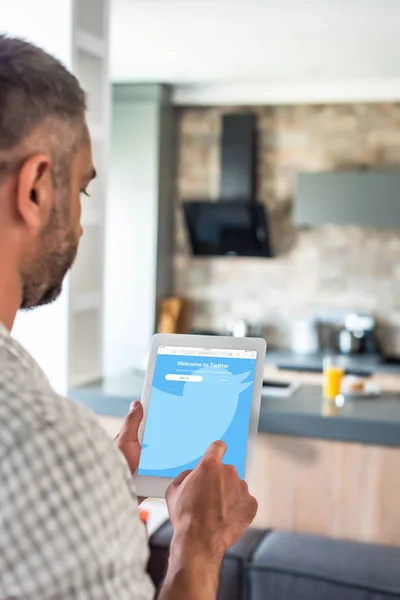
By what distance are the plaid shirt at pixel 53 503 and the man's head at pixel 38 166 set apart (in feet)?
0.41

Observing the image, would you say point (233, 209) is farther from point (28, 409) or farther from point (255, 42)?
point (28, 409)

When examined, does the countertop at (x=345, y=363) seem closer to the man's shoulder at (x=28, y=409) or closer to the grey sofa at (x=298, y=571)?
the grey sofa at (x=298, y=571)

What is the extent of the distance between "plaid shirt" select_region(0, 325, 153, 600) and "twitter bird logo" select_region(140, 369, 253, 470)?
0.46 metres

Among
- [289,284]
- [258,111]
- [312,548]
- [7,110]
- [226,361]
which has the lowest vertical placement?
[312,548]

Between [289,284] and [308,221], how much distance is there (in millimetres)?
502

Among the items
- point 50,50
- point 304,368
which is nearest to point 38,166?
point 50,50

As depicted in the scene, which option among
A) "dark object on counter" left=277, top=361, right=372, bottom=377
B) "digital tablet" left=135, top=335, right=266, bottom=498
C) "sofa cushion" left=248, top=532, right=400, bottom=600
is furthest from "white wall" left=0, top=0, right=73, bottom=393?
"dark object on counter" left=277, top=361, right=372, bottom=377

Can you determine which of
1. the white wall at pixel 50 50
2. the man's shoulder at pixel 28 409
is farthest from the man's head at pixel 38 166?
the white wall at pixel 50 50

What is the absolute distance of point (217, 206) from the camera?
4.95 metres

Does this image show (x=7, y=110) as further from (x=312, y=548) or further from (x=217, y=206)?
(x=217, y=206)

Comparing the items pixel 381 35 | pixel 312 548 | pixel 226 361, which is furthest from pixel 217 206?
pixel 226 361

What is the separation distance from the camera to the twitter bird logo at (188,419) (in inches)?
43.6

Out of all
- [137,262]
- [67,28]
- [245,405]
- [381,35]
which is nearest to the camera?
[245,405]

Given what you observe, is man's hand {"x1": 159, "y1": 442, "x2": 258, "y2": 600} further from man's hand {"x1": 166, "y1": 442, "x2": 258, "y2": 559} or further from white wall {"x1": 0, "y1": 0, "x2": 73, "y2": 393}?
white wall {"x1": 0, "y1": 0, "x2": 73, "y2": 393}
